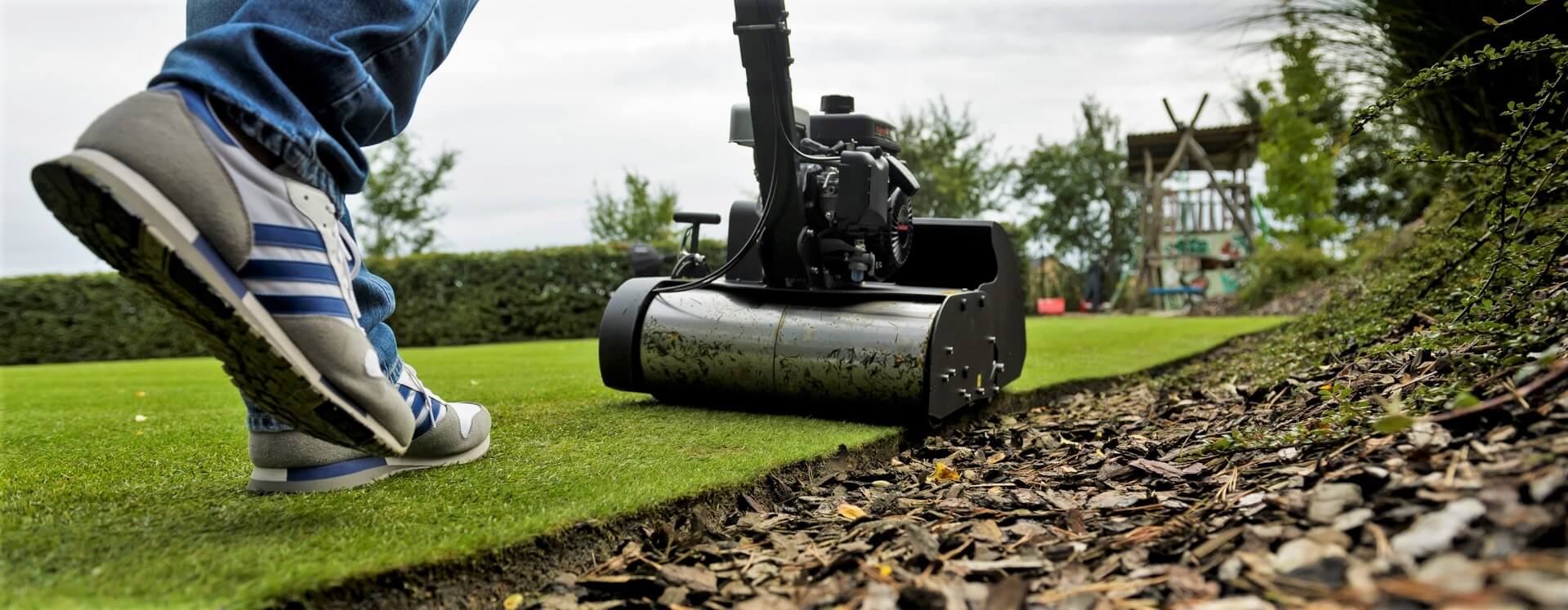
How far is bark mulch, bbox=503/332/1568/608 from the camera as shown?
1125 mm

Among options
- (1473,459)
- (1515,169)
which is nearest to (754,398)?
(1473,459)

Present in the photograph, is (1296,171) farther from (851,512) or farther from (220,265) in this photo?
(220,265)

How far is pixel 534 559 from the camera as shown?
1.64m

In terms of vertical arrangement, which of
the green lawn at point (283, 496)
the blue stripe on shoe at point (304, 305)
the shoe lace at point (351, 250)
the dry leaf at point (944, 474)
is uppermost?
the shoe lace at point (351, 250)

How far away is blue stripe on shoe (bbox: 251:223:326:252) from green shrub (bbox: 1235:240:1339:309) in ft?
47.1

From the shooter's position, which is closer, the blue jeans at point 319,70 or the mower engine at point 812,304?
the blue jeans at point 319,70

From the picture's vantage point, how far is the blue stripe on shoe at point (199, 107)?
4.77ft

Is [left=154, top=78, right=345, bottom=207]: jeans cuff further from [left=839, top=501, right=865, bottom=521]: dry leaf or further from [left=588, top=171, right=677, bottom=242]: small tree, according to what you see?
[left=588, top=171, right=677, bottom=242]: small tree

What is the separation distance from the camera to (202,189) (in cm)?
→ 143

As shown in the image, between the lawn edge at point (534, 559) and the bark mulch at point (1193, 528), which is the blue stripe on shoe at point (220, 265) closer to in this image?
the lawn edge at point (534, 559)

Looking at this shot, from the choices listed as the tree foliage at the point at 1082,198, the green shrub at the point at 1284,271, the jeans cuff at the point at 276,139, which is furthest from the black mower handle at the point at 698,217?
the tree foliage at the point at 1082,198

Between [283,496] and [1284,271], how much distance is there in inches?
582

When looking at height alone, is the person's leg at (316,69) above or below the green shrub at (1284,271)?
above

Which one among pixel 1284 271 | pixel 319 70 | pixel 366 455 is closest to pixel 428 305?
pixel 1284 271
